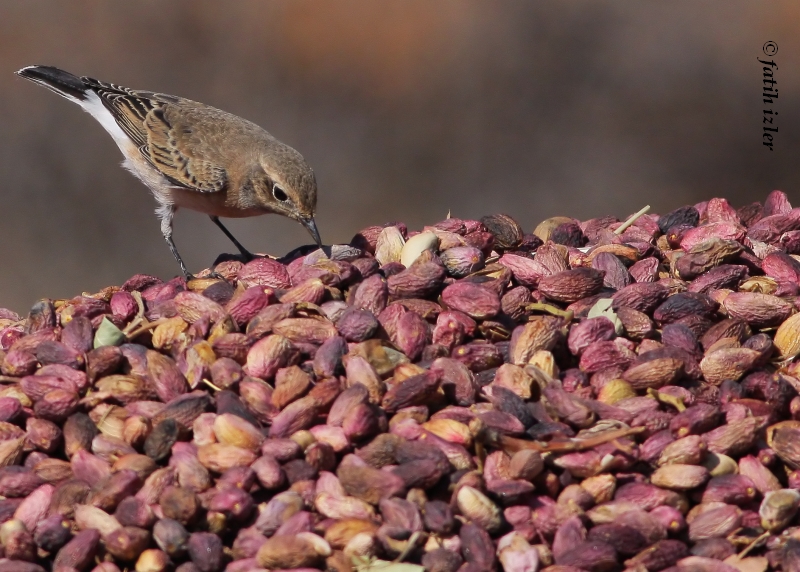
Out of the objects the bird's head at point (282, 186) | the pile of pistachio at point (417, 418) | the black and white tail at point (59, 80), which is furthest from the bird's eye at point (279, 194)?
the black and white tail at point (59, 80)

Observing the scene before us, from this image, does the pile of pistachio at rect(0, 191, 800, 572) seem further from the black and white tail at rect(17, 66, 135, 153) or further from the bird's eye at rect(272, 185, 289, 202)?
the black and white tail at rect(17, 66, 135, 153)

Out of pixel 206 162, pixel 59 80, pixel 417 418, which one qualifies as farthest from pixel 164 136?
pixel 417 418

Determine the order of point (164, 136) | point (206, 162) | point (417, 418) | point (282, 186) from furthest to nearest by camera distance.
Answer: point (164, 136)
point (206, 162)
point (282, 186)
point (417, 418)

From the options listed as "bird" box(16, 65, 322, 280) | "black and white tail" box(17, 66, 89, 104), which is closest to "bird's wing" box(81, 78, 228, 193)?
"bird" box(16, 65, 322, 280)

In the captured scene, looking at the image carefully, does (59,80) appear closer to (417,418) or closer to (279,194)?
(279,194)

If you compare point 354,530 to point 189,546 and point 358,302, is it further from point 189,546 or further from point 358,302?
point 358,302

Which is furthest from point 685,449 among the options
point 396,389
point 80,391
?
point 80,391

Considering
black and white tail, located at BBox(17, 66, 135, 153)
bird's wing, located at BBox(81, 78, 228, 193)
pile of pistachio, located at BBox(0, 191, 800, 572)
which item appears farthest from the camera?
black and white tail, located at BBox(17, 66, 135, 153)
